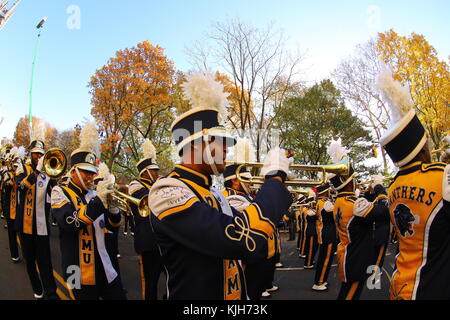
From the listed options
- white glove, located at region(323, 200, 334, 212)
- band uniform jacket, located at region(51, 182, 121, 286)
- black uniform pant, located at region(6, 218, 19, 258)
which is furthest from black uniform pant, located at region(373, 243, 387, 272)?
black uniform pant, located at region(6, 218, 19, 258)

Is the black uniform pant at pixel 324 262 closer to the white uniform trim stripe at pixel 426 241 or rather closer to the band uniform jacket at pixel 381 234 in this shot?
the band uniform jacket at pixel 381 234

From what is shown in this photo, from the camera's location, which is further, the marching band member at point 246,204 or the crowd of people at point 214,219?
the marching band member at point 246,204

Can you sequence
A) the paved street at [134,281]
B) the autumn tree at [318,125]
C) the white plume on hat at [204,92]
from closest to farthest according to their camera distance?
1. the white plume on hat at [204,92]
2. the paved street at [134,281]
3. the autumn tree at [318,125]

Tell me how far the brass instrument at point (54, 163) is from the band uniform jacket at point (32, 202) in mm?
966

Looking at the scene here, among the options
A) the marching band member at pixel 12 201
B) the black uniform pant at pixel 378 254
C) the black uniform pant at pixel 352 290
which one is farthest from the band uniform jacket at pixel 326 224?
the marching band member at pixel 12 201

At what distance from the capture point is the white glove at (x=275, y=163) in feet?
7.23

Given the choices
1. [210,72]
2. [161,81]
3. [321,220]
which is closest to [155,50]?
[161,81]

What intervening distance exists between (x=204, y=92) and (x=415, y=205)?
1958mm

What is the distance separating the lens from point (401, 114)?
3.14m

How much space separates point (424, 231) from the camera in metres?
2.74

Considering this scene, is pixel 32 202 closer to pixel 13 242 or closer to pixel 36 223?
pixel 36 223

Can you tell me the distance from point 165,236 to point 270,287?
5.90 meters

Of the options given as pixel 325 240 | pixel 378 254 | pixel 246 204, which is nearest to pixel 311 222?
pixel 325 240

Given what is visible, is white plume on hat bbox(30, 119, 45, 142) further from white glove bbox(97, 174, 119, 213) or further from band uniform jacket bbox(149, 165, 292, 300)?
band uniform jacket bbox(149, 165, 292, 300)
